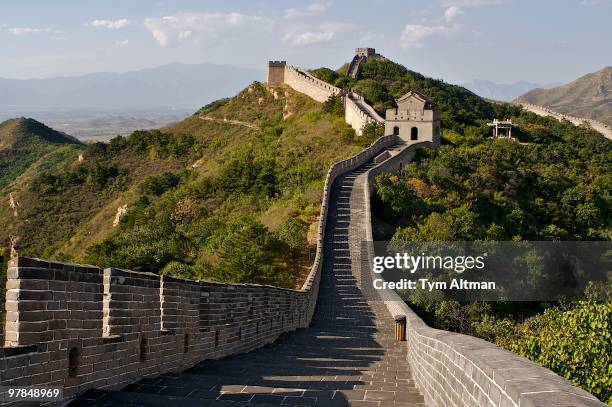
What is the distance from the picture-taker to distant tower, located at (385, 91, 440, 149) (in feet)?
135

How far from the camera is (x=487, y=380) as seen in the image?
13.4 ft

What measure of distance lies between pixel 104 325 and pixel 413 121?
3613cm

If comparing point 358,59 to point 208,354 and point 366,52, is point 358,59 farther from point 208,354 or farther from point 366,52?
point 208,354

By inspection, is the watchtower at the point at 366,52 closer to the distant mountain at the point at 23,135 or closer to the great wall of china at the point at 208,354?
the distant mountain at the point at 23,135

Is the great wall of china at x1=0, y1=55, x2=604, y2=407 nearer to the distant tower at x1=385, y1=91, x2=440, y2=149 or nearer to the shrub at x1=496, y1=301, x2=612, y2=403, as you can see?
the shrub at x1=496, y1=301, x2=612, y2=403

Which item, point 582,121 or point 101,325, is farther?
point 582,121

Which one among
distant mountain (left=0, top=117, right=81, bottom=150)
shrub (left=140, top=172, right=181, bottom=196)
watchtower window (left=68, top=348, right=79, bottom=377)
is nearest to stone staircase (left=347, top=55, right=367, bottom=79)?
shrub (left=140, top=172, right=181, bottom=196)

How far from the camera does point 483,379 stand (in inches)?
164

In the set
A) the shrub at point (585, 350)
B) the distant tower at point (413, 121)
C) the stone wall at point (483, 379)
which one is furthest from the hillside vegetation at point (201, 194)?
the stone wall at point (483, 379)

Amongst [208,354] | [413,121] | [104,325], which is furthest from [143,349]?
[413,121]

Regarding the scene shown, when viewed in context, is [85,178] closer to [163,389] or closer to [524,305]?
[524,305]

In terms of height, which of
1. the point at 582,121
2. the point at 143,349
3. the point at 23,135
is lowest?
the point at 143,349

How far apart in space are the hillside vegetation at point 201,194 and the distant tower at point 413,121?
3194mm

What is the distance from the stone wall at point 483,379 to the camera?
3.48 m
